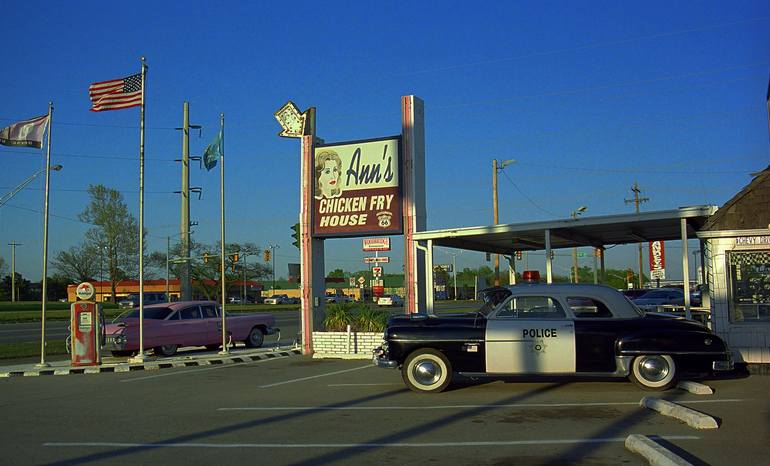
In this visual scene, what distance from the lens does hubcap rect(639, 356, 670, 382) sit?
36.8 ft

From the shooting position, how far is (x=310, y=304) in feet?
65.2

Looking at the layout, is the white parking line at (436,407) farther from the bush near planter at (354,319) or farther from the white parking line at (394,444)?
the bush near planter at (354,319)

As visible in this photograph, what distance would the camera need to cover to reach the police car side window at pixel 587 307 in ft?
37.8

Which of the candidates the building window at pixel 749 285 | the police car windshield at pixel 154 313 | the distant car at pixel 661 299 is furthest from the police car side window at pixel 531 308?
the distant car at pixel 661 299

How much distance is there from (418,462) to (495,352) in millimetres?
4679

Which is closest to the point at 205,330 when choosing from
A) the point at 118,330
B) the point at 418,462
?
the point at 118,330

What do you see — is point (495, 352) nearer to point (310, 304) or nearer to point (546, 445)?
point (546, 445)

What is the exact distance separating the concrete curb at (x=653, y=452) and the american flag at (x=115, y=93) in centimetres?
1578

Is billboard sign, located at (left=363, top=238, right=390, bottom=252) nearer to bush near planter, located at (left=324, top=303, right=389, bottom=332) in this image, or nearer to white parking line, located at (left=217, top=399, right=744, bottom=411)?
bush near planter, located at (left=324, top=303, right=389, bottom=332)

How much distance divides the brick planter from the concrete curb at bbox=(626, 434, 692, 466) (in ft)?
37.5

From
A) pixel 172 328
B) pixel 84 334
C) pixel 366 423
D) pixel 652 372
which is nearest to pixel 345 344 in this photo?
pixel 172 328

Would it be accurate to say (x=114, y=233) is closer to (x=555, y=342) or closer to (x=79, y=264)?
(x=79, y=264)

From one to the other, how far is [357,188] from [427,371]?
875cm

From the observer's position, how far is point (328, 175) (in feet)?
65.7
